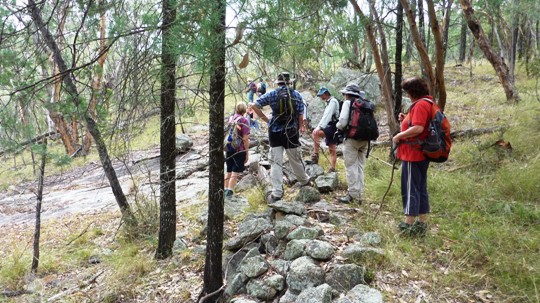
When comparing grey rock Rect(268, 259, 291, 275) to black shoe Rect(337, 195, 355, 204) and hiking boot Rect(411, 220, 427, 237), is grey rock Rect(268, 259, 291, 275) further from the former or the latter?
black shoe Rect(337, 195, 355, 204)

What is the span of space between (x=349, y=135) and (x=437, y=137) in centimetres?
149

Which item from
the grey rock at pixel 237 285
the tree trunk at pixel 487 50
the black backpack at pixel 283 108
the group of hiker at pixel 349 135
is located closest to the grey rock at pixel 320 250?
the grey rock at pixel 237 285

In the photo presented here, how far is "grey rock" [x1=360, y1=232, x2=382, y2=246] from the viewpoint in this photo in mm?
3898

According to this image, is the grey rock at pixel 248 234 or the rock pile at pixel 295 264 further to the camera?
the grey rock at pixel 248 234

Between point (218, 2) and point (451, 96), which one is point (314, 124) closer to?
point (451, 96)

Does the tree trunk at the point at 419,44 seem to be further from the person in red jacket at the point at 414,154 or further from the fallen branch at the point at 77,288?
the fallen branch at the point at 77,288

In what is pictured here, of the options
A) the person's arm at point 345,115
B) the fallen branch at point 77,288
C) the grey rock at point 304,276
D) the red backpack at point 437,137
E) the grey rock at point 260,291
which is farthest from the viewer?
the person's arm at point 345,115

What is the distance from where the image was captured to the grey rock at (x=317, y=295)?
303 cm

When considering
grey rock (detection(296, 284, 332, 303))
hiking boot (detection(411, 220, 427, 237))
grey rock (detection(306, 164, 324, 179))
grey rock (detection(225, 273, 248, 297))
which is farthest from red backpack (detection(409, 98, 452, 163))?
grey rock (detection(306, 164, 324, 179))

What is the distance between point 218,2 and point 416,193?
290 centimetres

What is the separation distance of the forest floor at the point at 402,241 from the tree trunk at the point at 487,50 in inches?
40.5

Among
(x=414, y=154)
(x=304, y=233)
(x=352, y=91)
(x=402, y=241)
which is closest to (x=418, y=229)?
(x=402, y=241)

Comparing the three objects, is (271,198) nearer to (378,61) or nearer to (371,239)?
(371,239)

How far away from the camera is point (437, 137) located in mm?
3854
